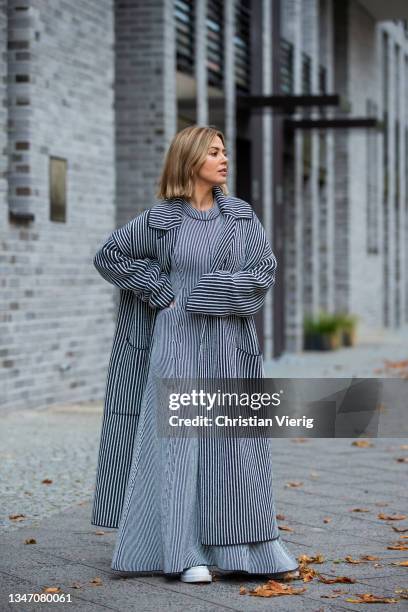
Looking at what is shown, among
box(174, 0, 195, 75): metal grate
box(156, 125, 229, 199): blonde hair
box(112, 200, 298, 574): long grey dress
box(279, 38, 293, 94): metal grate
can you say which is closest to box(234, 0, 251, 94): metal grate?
box(174, 0, 195, 75): metal grate

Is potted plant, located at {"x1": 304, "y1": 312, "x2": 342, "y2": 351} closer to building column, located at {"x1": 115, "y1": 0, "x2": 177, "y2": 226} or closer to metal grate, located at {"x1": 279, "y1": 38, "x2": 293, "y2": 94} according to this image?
metal grate, located at {"x1": 279, "y1": 38, "x2": 293, "y2": 94}

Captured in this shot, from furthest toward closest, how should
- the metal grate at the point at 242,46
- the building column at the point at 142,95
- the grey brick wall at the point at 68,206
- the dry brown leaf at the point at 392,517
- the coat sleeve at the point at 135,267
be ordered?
1. the metal grate at the point at 242,46
2. the building column at the point at 142,95
3. the grey brick wall at the point at 68,206
4. the dry brown leaf at the point at 392,517
5. the coat sleeve at the point at 135,267

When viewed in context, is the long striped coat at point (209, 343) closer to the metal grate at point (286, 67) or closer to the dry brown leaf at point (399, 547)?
the dry brown leaf at point (399, 547)

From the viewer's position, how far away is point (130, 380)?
5.10m

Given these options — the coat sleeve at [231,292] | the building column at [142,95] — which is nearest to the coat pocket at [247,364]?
the coat sleeve at [231,292]

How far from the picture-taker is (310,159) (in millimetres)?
21484

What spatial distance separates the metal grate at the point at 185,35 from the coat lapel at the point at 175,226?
30.6 ft

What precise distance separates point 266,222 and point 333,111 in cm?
474

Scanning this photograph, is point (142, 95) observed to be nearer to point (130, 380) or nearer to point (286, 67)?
point (286, 67)

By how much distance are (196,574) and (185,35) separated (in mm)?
10498

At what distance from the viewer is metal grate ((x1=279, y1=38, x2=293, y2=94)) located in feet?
64.1

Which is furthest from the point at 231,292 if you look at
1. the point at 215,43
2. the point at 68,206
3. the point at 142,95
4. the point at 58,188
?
the point at 215,43

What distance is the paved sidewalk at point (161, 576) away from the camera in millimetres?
4688

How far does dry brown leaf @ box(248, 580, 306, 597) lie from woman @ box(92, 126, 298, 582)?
0.08 m
